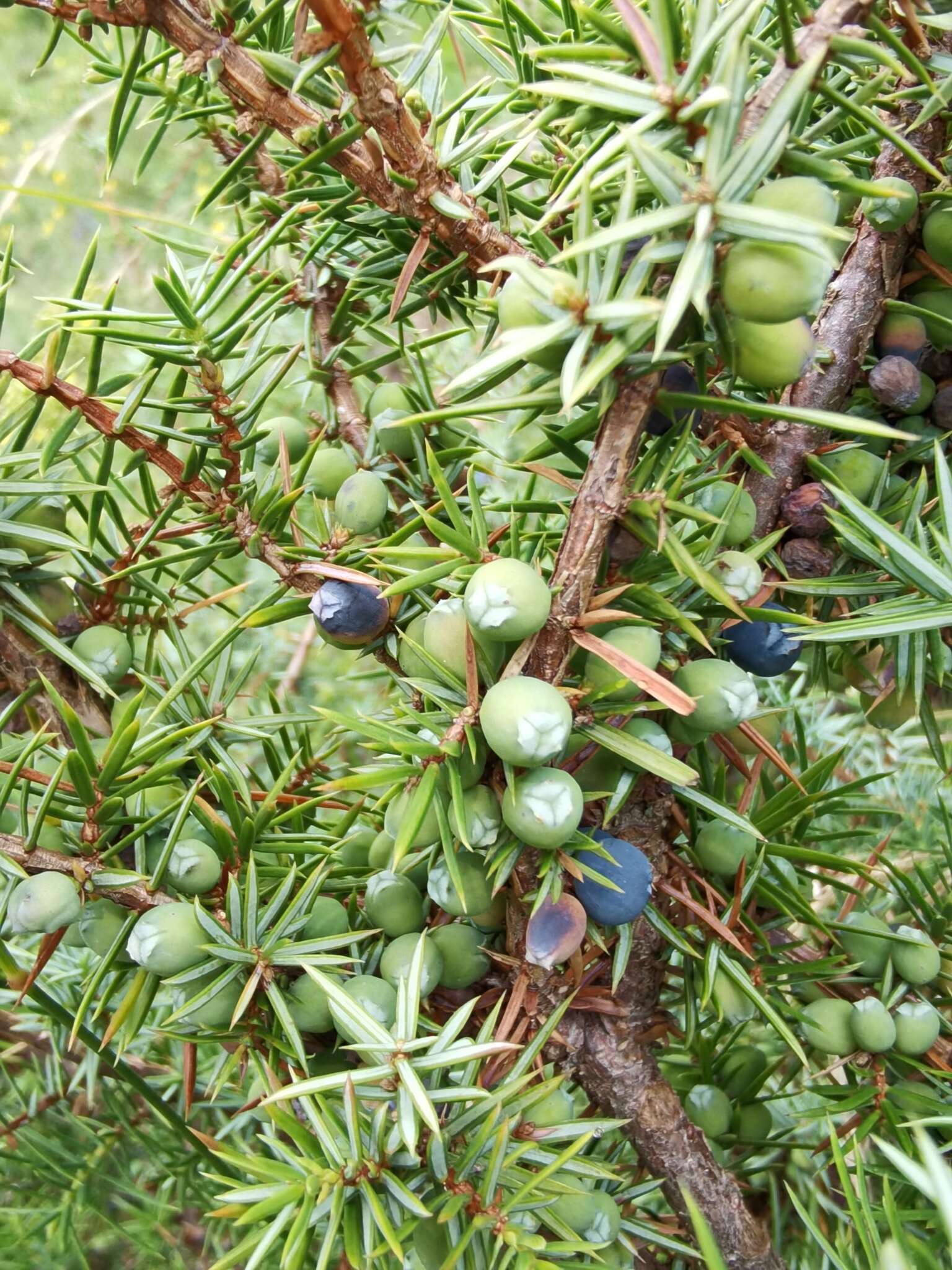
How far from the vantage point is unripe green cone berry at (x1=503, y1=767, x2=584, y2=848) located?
40cm

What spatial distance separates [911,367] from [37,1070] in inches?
33.4

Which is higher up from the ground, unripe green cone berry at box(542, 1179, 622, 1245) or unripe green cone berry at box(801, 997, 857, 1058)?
unripe green cone berry at box(801, 997, 857, 1058)

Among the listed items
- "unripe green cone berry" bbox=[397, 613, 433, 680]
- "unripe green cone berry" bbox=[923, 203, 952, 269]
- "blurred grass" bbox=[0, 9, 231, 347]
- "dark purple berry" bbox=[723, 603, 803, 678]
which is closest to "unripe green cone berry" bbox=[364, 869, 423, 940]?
"unripe green cone berry" bbox=[397, 613, 433, 680]

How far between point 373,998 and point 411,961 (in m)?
0.03

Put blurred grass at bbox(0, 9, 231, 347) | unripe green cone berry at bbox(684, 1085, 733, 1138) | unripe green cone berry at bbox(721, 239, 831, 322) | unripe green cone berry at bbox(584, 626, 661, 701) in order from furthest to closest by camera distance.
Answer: blurred grass at bbox(0, 9, 231, 347)
unripe green cone berry at bbox(684, 1085, 733, 1138)
unripe green cone berry at bbox(584, 626, 661, 701)
unripe green cone berry at bbox(721, 239, 831, 322)

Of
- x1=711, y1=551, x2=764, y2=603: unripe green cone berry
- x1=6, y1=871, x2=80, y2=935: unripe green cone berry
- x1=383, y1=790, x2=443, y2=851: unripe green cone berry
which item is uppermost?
x1=711, y1=551, x2=764, y2=603: unripe green cone berry

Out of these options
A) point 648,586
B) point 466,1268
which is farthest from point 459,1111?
point 648,586

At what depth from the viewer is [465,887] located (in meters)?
0.47

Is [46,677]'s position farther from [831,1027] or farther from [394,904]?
[831,1027]

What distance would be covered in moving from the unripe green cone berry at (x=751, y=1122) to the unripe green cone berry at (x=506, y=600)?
47 centimetres

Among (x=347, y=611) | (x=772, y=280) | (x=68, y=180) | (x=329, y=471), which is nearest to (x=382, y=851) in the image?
(x=347, y=611)

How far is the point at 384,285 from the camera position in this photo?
61 centimetres

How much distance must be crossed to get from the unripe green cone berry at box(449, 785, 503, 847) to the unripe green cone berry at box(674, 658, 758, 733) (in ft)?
0.34

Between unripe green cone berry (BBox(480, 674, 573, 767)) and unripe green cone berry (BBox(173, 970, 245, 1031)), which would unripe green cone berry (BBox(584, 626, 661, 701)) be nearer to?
unripe green cone berry (BBox(480, 674, 573, 767))
